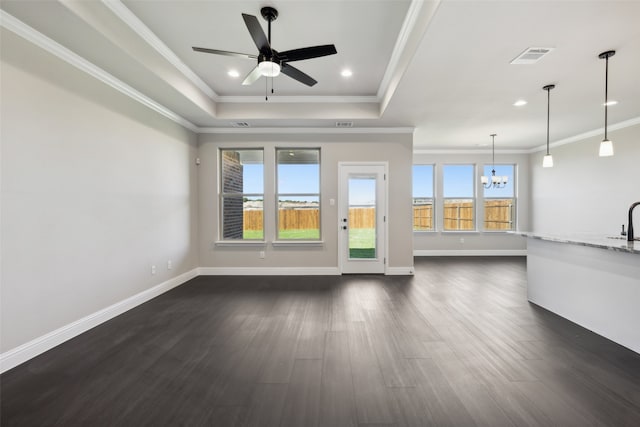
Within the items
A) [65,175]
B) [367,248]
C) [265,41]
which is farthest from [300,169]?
[65,175]

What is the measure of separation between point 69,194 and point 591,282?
17.9 feet

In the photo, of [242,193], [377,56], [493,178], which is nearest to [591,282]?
[377,56]

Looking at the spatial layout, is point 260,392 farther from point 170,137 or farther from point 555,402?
point 170,137

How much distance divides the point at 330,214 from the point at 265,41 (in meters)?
3.34

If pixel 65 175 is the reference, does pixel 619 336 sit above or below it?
below

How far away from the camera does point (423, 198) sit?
23.8 ft

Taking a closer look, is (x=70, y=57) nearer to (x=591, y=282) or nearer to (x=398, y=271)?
(x=398, y=271)

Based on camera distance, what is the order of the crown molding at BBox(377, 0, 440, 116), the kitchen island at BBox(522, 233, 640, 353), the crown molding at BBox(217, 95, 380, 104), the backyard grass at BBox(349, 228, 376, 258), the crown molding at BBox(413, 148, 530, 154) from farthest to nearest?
the crown molding at BBox(413, 148, 530, 154), the backyard grass at BBox(349, 228, 376, 258), the crown molding at BBox(217, 95, 380, 104), the kitchen island at BBox(522, 233, 640, 353), the crown molding at BBox(377, 0, 440, 116)

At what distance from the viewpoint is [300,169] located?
5332mm

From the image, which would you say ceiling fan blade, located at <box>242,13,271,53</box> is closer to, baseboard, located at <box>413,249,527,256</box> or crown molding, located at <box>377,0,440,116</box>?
crown molding, located at <box>377,0,440,116</box>

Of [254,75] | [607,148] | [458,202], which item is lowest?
[458,202]

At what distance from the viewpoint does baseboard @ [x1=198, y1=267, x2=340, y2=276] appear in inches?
204

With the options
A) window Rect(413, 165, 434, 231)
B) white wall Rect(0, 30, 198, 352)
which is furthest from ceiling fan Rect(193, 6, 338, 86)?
window Rect(413, 165, 434, 231)

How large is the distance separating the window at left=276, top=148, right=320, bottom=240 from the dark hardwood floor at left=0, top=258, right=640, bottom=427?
1911mm
